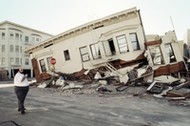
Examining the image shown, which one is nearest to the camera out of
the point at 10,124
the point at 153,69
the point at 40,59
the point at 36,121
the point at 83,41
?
the point at 10,124

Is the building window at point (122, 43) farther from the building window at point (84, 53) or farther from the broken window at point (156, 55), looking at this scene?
the building window at point (84, 53)

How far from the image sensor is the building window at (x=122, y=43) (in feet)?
58.2

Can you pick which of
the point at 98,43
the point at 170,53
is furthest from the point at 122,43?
the point at 170,53

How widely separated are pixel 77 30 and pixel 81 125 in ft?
50.6

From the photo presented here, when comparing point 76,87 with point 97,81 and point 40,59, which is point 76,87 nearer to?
point 97,81

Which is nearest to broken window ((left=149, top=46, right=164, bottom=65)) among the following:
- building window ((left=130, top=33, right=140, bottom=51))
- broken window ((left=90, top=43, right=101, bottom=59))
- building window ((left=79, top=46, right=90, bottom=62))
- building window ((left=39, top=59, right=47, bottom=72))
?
building window ((left=130, top=33, right=140, bottom=51))

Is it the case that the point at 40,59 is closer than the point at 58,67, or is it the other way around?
the point at 58,67

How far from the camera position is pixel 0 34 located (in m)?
43.7

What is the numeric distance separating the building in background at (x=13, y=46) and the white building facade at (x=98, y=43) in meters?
23.7

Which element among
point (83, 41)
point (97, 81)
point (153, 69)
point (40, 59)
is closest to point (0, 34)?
point (40, 59)

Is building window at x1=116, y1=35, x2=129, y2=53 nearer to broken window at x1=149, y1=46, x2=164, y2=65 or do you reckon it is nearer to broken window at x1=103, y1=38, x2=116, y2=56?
broken window at x1=103, y1=38, x2=116, y2=56

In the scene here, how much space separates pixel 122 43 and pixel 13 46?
3611 cm

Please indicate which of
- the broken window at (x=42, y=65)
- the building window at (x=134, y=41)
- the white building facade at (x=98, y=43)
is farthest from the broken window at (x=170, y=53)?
the broken window at (x=42, y=65)

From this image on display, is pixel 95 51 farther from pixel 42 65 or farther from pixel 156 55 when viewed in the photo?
pixel 42 65
